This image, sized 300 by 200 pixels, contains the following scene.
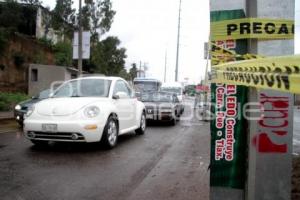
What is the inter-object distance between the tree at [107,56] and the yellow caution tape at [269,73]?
41283 mm

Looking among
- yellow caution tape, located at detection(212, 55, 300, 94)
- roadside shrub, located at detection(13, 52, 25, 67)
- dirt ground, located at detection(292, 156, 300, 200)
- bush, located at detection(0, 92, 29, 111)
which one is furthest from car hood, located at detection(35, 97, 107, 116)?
roadside shrub, located at detection(13, 52, 25, 67)

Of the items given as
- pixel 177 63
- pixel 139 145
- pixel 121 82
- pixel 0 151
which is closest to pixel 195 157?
pixel 139 145

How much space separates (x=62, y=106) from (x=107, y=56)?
37648 millimetres

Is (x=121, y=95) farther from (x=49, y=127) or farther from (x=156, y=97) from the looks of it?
(x=156, y=97)

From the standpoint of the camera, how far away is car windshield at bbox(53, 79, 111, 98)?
9.80 metres

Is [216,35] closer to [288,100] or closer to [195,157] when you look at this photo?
[288,100]

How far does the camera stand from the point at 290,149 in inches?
155

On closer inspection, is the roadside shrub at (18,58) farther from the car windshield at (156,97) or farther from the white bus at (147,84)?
the car windshield at (156,97)

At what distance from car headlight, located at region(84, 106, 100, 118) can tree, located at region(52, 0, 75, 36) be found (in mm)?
33428

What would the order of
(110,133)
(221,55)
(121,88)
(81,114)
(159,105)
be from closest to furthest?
1. (221,55)
2. (81,114)
3. (110,133)
4. (121,88)
5. (159,105)

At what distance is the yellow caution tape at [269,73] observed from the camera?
2480mm

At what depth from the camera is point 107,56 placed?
46.1 meters

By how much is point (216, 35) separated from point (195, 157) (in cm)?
499

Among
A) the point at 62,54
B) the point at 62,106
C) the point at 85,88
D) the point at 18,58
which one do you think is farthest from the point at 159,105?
the point at 62,54
